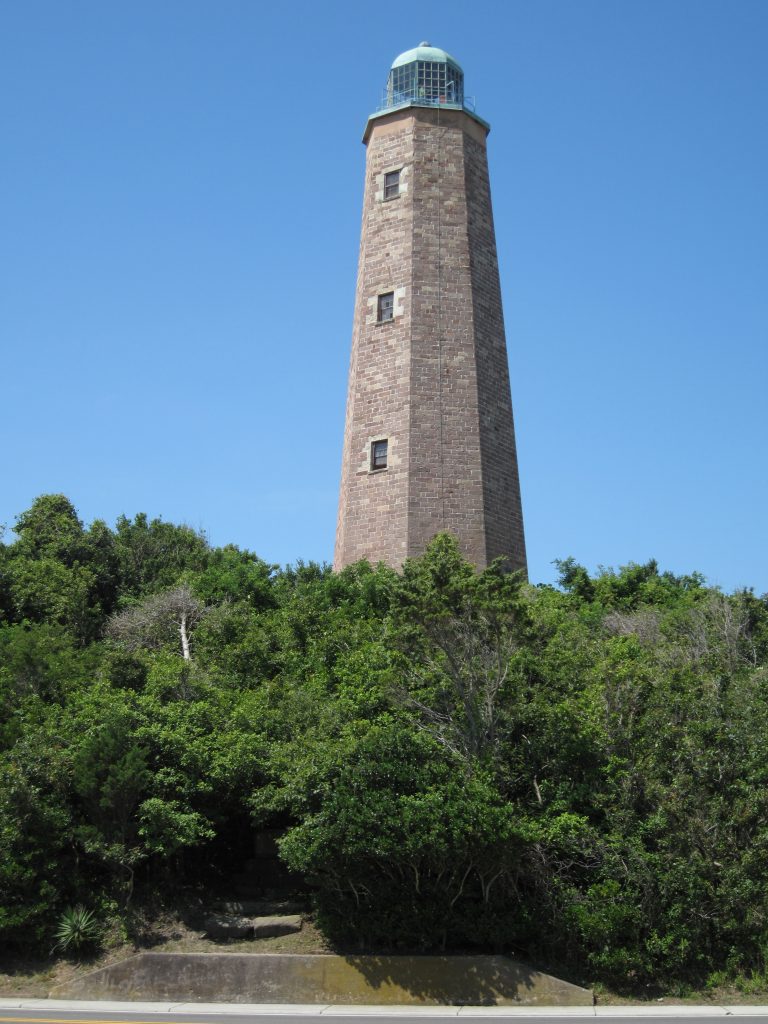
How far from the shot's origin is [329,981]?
17000 millimetres

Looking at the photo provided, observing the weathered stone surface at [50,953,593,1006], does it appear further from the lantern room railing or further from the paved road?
the lantern room railing

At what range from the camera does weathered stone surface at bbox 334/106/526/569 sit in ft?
93.1

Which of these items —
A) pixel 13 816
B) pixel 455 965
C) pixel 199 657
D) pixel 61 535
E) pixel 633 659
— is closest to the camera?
pixel 455 965

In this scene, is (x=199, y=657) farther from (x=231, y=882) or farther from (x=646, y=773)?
(x=646, y=773)

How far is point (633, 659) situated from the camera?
819 inches

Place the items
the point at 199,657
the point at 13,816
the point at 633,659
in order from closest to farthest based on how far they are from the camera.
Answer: the point at 13,816 → the point at 633,659 → the point at 199,657

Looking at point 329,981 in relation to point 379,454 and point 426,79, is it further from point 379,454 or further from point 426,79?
point 426,79

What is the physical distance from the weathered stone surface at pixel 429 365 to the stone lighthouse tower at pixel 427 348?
0.11 feet

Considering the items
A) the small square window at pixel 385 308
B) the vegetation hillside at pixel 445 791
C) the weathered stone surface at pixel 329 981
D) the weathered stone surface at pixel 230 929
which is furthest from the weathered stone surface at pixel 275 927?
the small square window at pixel 385 308

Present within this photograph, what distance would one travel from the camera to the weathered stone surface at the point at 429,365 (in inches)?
1118

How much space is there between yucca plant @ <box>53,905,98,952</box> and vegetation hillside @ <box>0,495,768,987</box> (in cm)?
28

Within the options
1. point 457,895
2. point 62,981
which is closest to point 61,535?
point 62,981

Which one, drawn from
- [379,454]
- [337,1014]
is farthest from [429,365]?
[337,1014]

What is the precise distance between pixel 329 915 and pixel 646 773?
5.52 m
